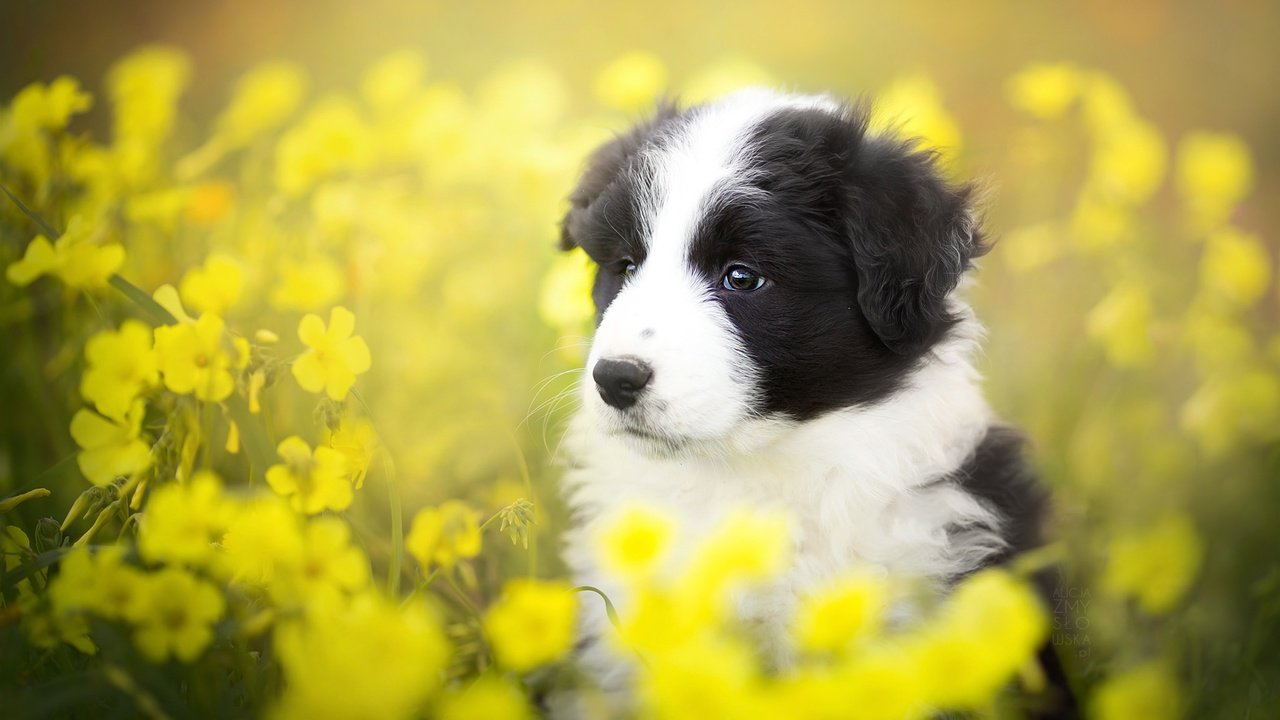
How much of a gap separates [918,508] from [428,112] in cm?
257

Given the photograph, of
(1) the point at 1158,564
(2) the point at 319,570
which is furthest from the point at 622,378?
(1) the point at 1158,564

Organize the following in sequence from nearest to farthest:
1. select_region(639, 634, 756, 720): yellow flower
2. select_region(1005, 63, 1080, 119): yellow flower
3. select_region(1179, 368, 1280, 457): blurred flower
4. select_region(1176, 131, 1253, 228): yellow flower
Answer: select_region(639, 634, 756, 720): yellow flower
select_region(1179, 368, 1280, 457): blurred flower
select_region(1176, 131, 1253, 228): yellow flower
select_region(1005, 63, 1080, 119): yellow flower

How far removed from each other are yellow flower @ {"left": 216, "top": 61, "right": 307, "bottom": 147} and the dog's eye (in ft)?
6.75

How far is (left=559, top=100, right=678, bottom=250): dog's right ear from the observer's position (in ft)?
8.16

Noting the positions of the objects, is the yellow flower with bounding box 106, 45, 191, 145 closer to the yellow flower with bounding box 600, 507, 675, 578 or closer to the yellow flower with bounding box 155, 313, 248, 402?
the yellow flower with bounding box 155, 313, 248, 402

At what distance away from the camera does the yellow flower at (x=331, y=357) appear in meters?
1.71

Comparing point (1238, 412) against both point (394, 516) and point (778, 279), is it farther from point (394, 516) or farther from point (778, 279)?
point (394, 516)

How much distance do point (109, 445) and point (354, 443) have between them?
0.43 meters

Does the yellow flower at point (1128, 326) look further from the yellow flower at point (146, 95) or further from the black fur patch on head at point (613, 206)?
the yellow flower at point (146, 95)

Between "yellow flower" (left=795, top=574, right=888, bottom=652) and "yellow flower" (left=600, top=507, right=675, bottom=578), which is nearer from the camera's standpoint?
"yellow flower" (left=795, top=574, right=888, bottom=652)

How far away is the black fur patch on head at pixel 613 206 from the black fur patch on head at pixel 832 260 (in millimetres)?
231

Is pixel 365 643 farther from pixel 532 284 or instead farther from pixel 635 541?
pixel 532 284

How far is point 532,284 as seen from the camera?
3912 mm

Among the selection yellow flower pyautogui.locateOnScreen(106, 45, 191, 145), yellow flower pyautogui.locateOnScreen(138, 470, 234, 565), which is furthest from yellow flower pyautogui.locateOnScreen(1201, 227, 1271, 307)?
yellow flower pyautogui.locateOnScreen(106, 45, 191, 145)
